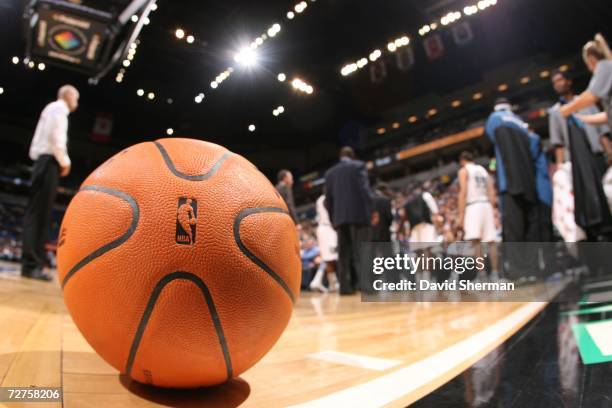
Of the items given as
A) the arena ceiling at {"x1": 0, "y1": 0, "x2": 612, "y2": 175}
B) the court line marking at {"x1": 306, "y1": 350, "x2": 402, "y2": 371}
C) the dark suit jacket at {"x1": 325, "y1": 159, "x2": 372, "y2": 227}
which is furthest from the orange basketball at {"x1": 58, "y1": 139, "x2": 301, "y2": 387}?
the arena ceiling at {"x1": 0, "y1": 0, "x2": 612, "y2": 175}

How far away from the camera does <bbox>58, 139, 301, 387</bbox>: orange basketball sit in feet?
2.96

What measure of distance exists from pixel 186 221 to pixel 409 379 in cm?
70

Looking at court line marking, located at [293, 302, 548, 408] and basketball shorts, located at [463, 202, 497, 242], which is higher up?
basketball shorts, located at [463, 202, 497, 242]

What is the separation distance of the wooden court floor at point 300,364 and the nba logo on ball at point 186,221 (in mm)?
380

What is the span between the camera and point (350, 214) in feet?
15.4

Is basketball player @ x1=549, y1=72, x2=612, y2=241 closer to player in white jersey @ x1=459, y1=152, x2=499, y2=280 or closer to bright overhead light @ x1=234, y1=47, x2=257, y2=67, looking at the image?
player in white jersey @ x1=459, y1=152, x2=499, y2=280

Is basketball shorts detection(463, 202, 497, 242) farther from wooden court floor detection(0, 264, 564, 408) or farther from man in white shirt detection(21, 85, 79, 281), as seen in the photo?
man in white shirt detection(21, 85, 79, 281)

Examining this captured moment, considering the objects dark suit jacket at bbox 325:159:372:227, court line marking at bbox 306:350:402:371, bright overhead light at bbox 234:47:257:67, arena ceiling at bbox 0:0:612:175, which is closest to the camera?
court line marking at bbox 306:350:402:371

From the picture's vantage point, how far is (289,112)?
2089cm

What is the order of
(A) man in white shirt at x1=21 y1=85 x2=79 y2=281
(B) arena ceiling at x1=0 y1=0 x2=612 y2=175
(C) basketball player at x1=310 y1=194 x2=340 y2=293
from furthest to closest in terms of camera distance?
(B) arena ceiling at x1=0 y1=0 x2=612 y2=175
(C) basketball player at x1=310 y1=194 x2=340 y2=293
(A) man in white shirt at x1=21 y1=85 x2=79 y2=281

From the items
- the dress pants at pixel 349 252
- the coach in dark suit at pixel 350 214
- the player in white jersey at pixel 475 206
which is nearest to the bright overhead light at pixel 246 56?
the coach in dark suit at pixel 350 214

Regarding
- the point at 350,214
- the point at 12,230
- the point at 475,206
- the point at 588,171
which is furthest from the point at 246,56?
the point at 12,230

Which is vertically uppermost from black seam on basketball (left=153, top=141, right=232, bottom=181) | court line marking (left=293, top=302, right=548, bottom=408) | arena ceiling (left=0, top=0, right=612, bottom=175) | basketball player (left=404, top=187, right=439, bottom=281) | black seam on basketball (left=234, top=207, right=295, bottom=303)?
arena ceiling (left=0, top=0, right=612, bottom=175)

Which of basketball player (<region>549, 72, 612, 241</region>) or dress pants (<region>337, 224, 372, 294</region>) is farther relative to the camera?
dress pants (<region>337, 224, 372, 294</region>)
